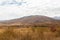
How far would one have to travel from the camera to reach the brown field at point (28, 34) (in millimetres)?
889

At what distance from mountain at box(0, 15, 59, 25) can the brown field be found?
0.12 ft

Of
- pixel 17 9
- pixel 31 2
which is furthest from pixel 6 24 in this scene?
pixel 31 2

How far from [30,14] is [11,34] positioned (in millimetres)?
176

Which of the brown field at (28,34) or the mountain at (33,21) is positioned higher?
the mountain at (33,21)

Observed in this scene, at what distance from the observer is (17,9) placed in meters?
0.98

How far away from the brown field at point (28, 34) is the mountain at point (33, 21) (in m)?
0.04

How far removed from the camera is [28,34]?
35.3 inches

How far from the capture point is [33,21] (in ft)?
3.01

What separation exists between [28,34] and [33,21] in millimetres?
88

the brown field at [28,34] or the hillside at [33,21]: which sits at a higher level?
the hillside at [33,21]

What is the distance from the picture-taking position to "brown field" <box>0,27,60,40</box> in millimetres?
889

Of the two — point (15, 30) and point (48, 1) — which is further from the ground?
point (48, 1)

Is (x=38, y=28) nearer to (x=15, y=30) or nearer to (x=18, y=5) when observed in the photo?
(x=15, y=30)

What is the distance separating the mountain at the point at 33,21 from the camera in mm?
910
